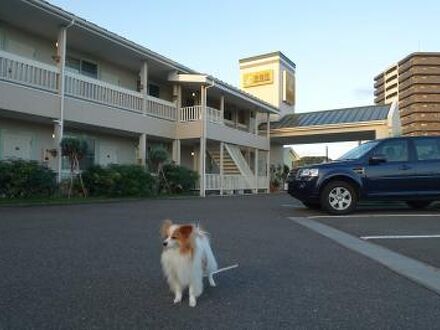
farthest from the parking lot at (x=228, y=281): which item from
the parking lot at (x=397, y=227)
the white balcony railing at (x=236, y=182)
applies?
the white balcony railing at (x=236, y=182)

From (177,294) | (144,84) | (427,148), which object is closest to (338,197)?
(427,148)

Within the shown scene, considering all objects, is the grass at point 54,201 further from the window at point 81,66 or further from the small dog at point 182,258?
the small dog at point 182,258

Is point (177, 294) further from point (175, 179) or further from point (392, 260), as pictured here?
point (175, 179)

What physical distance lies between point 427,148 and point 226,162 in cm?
1776

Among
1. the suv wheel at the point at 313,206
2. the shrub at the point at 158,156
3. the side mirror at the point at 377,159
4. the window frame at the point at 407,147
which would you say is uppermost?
the shrub at the point at 158,156

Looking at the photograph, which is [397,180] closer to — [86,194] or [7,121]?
[86,194]

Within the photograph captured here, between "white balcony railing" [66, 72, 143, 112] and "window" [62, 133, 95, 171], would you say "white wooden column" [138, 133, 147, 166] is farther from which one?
"window" [62, 133, 95, 171]

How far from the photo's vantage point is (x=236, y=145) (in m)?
30.0

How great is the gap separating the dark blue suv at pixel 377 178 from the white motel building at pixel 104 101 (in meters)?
9.69

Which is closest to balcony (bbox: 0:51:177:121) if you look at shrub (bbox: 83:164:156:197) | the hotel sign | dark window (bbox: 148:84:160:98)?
dark window (bbox: 148:84:160:98)

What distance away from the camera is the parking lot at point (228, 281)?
4.14 meters

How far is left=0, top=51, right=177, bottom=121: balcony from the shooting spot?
668 inches

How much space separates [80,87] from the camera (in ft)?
65.2

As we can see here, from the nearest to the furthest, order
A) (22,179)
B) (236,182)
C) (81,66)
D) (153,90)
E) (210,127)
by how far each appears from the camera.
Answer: (22,179) < (81,66) < (210,127) < (153,90) < (236,182)
